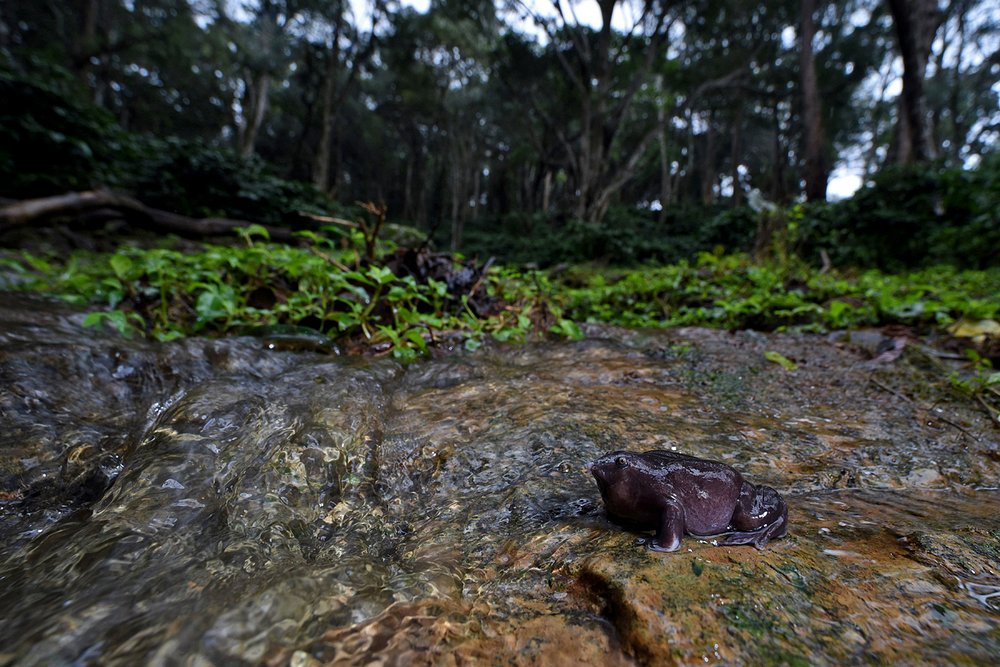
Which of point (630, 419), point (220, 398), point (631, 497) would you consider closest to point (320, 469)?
point (220, 398)

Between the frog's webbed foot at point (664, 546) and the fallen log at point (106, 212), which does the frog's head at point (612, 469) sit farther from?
the fallen log at point (106, 212)

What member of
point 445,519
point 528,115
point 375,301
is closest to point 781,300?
Result: point 375,301

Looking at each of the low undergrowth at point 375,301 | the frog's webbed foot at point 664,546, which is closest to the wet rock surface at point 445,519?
the frog's webbed foot at point 664,546

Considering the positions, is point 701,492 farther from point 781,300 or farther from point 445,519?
point 781,300

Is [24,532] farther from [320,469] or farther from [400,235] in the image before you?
[400,235]

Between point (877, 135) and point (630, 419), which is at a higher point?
point (877, 135)

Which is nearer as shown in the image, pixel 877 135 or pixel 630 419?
pixel 630 419
